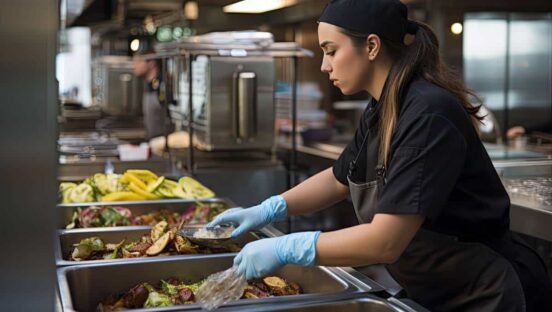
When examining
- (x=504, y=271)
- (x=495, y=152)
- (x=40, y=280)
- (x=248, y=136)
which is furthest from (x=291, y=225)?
(x=40, y=280)

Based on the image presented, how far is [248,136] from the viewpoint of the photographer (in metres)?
3.71

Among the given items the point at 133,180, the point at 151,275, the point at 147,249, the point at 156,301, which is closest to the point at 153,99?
the point at 133,180

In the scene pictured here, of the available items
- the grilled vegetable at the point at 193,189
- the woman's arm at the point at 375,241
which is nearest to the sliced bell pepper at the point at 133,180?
the grilled vegetable at the point at 193,189

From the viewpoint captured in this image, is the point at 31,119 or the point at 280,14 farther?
the point at 280,14

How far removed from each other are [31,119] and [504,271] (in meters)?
1.29

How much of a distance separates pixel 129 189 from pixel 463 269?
5.29 feet

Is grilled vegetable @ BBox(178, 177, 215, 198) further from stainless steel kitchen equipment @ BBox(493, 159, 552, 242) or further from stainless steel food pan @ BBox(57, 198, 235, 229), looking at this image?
stainless steel kitchen equipment @ BBox(493, 159, 552, 242)

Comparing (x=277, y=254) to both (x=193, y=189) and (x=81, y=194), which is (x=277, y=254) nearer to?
(x=193, y=189)

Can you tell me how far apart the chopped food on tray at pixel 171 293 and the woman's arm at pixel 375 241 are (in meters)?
0.30

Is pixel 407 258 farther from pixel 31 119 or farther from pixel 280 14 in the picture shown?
pixel 280 14

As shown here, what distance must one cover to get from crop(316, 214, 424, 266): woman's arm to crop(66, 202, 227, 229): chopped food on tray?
3.41ft

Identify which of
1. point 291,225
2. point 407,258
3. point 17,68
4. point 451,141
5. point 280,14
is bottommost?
point 291,225

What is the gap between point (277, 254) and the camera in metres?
1.53

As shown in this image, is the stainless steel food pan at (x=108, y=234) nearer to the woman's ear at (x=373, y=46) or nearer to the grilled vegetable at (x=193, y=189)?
the grilled vegetable at (x=193, y=189)
